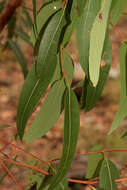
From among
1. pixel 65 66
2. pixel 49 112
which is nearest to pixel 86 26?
pixel 65 66

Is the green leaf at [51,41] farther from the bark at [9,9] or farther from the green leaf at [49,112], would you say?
the bark at [9,9]

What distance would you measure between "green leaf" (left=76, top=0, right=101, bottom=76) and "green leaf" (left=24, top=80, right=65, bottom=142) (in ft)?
0.37

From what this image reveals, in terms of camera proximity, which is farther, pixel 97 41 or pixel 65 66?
pixel 65 66

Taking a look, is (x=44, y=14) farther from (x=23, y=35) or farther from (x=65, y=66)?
(x=23, y=35)

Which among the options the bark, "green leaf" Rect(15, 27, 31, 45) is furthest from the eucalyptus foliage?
"green leaf" Rect(15, 27, 31, 45)

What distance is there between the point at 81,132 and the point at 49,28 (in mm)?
1975

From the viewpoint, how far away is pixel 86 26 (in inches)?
33.2

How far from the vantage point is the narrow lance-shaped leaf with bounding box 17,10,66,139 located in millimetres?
871

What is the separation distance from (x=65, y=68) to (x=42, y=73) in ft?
0.28

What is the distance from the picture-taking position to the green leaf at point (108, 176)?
96cm

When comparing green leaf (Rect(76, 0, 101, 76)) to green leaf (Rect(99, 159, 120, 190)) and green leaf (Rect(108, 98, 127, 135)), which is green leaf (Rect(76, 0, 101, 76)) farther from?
green leaf (Rect(99, 159, 120, 190))

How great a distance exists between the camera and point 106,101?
3.16m

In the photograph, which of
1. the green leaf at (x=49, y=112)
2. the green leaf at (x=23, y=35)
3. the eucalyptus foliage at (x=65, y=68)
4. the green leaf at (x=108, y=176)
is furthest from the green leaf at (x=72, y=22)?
the green leaf at (x=23, y=35)


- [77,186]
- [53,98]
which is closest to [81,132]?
[77,186]
